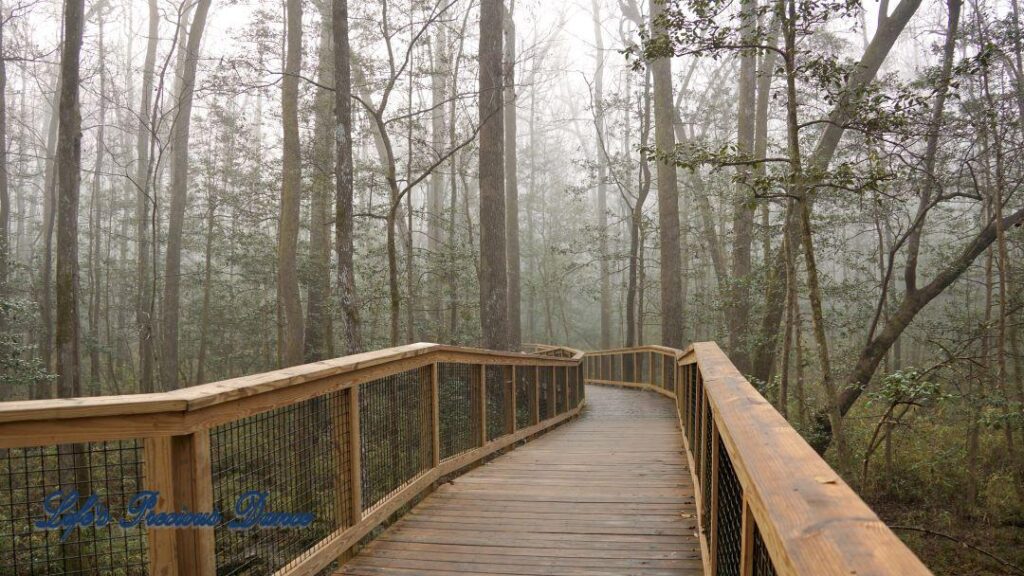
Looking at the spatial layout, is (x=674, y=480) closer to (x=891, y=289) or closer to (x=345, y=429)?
(x=345, y=429)

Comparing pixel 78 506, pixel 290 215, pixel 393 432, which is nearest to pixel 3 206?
pixel 290 215

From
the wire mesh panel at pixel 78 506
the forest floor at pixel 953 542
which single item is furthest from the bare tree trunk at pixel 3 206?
the forest floor at pixel 953 542

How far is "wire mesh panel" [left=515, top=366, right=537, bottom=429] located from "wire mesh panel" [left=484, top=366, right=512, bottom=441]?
0.43 m

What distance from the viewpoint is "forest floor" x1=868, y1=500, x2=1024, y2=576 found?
8.45m

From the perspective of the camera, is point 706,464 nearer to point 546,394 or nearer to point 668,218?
point 546,394

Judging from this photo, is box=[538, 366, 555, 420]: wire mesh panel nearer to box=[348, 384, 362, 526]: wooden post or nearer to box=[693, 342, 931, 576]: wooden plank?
box=[348, 384, 362, 526]: wooden post

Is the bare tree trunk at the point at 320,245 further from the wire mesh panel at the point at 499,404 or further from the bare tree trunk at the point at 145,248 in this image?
the wire mesh panel at the point at 499,404

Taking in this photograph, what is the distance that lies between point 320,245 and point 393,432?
1227cm

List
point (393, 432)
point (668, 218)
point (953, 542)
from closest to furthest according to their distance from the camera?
point (393, 432) → point (953, 542) → point (668, 218)

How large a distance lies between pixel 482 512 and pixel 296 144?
11169mm

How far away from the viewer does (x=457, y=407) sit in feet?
17.4

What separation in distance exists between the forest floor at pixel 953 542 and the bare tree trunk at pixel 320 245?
10.2m

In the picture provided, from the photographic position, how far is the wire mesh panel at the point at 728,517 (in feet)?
6.93

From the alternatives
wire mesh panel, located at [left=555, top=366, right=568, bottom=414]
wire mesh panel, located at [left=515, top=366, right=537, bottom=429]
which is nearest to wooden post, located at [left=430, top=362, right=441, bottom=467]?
wire mesh panel, located at [left=515, top=366, right=537, bottom=429]
